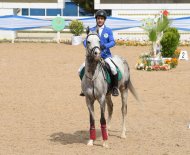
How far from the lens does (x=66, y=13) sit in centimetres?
5419

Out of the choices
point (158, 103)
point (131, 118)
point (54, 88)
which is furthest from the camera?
point (54, 88)

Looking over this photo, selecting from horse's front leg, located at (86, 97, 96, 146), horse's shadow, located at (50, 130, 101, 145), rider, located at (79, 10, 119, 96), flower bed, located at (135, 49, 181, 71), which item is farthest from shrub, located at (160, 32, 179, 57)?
horse's front leg, located at (86, 97, 96, 146)

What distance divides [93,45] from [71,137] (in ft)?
6.73

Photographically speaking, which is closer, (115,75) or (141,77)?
(115,75)

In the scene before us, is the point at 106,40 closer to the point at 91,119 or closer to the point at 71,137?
the point at 91,119

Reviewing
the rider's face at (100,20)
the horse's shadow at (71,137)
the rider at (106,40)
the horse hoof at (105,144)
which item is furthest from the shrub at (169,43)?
the horse hoof at (105,144)

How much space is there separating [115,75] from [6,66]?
11.2m

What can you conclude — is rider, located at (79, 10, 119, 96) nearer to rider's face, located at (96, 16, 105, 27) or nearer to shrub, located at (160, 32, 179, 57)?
rider's face, located at (96, 16, 105, 27)

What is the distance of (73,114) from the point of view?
11.3 metres

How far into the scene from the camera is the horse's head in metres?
8.15

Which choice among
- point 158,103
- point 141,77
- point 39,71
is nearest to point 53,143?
point 158,103

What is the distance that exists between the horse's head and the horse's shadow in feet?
5.50

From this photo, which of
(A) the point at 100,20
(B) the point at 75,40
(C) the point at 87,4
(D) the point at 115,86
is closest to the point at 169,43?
(B) the point at 75,40

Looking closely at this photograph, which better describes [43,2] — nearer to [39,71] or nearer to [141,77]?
[39,71]
